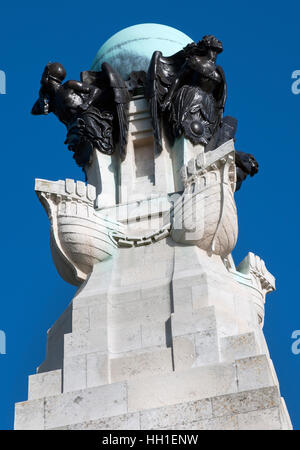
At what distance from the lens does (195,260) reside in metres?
33.7

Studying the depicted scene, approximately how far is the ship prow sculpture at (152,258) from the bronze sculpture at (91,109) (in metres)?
0.04

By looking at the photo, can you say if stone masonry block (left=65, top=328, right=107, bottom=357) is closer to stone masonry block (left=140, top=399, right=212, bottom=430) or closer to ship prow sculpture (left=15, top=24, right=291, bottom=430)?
ship prow sculpture (left=15, top=24, right=291, bottom=430)

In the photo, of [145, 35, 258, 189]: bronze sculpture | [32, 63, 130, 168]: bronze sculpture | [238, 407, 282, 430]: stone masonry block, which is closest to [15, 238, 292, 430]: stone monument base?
[238, 407, 282, 430]: stone masonry block

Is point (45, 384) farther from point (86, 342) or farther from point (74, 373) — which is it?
point (86, 342)

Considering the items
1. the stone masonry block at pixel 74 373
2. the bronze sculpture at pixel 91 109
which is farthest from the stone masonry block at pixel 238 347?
the bronze sculpture at pixel 91 109

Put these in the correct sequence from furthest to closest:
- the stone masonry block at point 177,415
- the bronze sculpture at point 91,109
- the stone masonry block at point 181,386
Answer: the bronze sculpture at point 91,109, the stone masonry block at point 181,386, the stone masonry block at point 177,415

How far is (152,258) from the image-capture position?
34.4 meters

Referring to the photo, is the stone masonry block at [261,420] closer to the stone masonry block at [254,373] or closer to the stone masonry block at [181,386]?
the stone masonry block at [254,373]

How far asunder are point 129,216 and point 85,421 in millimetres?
6500

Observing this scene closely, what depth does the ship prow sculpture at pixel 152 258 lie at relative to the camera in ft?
101

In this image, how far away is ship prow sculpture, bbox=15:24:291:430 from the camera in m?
30.8

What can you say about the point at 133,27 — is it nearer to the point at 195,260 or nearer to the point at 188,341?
the point at 195,260

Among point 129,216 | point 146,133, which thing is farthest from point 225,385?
point 146,133

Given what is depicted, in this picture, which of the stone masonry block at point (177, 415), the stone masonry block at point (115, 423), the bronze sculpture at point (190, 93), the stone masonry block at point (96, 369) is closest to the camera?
the stone masonry block at point (177, 415)
